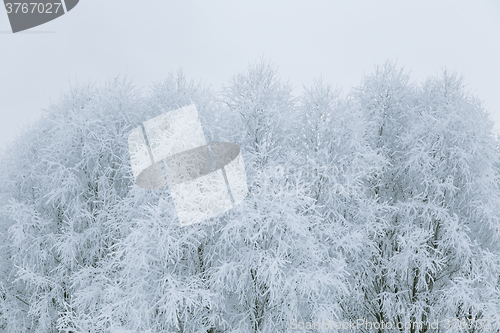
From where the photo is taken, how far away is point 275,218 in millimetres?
13648

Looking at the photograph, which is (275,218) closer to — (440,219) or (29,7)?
(440,219)

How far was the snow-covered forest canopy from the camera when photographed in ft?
44.9

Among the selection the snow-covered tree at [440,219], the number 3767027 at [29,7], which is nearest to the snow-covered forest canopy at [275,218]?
the snow-covered tree at [440,219]

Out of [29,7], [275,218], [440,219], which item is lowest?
[440,219]

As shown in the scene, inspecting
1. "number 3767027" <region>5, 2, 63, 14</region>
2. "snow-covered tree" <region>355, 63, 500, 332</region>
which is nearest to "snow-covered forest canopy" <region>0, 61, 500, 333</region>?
"snow-covered tree" <region>355, 63, 500, 332</region>

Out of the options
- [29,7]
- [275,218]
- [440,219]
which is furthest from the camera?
[29,7]

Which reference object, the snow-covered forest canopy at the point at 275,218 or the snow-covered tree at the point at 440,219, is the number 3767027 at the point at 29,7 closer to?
the snow-covered forest canopy at the point at 275,218

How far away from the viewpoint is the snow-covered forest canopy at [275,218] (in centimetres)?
1370

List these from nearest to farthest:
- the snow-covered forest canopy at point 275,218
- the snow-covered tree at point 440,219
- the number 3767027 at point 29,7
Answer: the snow-covered forest canopy at point 275,218 → the snow-covered tree at point 440,219 → the number 3767027 at point 29,7

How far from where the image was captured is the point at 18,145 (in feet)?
69.9

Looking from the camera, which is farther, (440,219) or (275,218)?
(440,219)

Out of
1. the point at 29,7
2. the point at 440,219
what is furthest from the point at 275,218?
the point at 29,7

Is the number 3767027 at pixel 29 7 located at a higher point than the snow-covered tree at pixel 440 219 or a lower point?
higher

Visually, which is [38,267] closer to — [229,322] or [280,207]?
[229,322]
